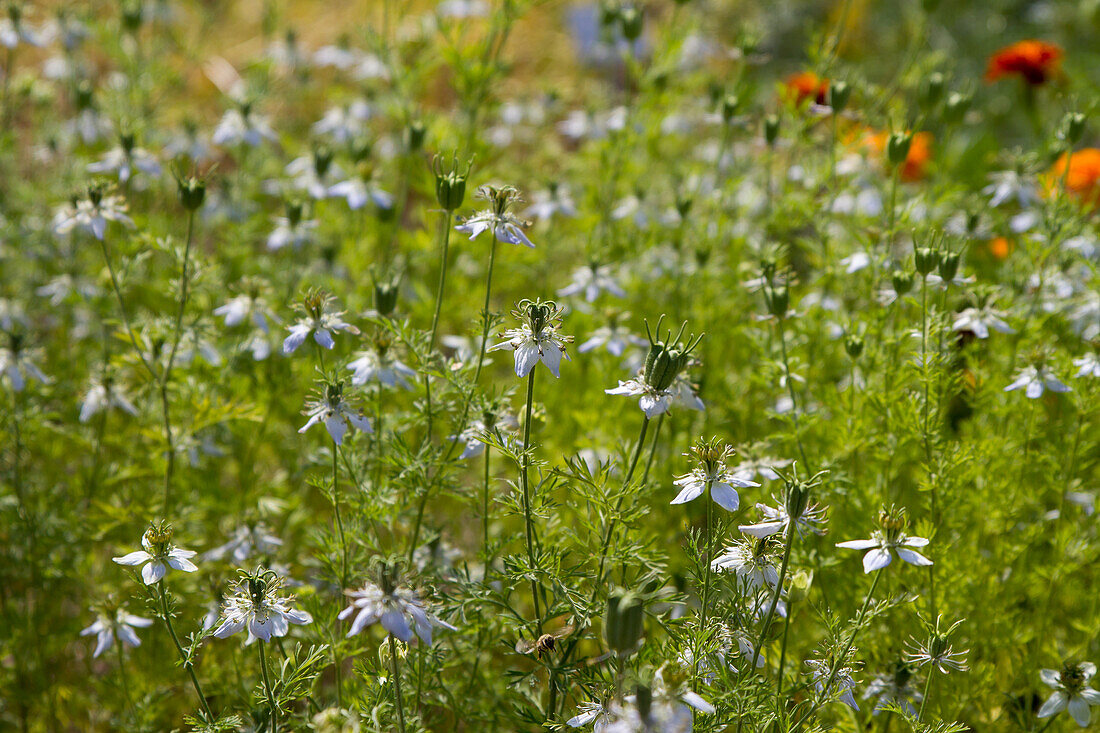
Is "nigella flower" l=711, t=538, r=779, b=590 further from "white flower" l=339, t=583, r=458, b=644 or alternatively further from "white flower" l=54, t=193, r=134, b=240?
"white flower" l=54, t=193, r=134, b=240

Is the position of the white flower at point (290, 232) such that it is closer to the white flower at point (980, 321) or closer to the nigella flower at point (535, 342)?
the nigella flower at point (535, 342)

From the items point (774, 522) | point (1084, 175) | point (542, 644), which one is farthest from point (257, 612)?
point (1084, 175)

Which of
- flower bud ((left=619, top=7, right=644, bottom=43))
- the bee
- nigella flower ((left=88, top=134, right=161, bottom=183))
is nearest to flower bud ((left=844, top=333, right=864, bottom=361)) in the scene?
the bee

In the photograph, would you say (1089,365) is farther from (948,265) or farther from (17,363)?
(17,363)

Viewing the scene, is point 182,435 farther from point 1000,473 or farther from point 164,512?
point 1000,473

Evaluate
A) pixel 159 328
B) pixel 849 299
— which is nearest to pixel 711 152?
pixel 849 299
